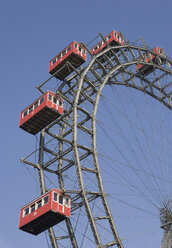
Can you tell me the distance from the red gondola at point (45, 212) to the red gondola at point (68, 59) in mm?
13855

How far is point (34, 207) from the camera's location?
37000mm

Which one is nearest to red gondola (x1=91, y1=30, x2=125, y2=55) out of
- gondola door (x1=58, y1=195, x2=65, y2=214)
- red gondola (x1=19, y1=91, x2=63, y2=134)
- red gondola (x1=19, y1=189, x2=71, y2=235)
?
red gondola (x1=19, y1=91, x2=63, y2=134)

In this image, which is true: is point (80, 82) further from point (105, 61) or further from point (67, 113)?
point (105, 61)

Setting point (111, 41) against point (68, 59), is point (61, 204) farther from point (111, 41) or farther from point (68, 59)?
point (111, 41)

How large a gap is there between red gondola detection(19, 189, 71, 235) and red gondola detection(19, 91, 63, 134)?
782 centimetres

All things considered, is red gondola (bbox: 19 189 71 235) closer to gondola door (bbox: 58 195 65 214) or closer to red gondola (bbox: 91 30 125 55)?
gondola door (bbox: 58 195 65 214)

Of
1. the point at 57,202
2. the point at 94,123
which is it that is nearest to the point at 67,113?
the point at 94,123

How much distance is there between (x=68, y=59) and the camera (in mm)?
46750

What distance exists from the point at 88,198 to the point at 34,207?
15.7ft

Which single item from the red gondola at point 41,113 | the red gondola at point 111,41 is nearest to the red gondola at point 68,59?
the red gondola at point 41,113

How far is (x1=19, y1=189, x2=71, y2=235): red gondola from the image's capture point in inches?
1421

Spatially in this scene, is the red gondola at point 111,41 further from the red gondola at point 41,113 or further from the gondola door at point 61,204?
the gondola door at point 61,204

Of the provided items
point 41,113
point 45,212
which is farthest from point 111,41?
point 45,212

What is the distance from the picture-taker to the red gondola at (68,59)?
46.5 metres
